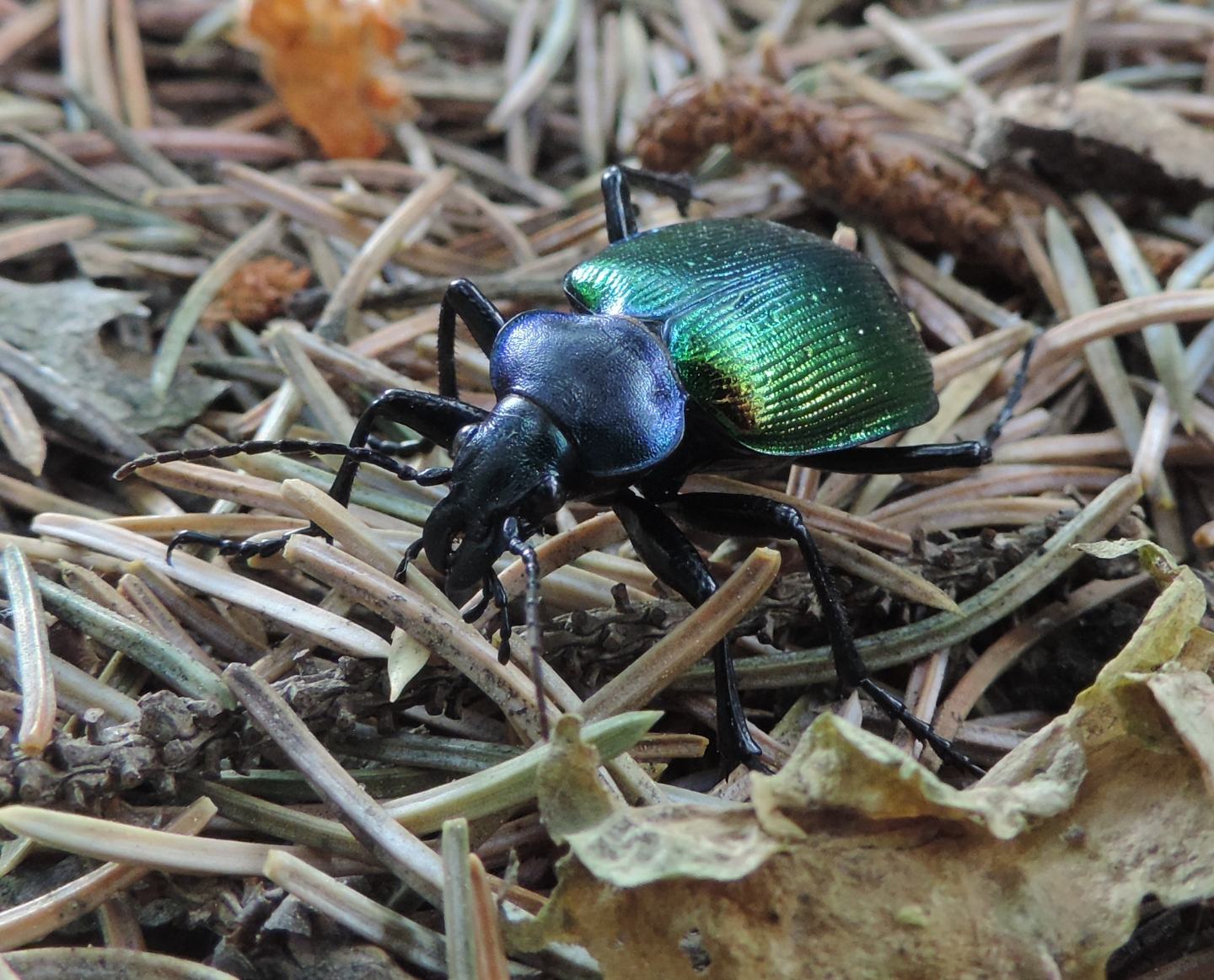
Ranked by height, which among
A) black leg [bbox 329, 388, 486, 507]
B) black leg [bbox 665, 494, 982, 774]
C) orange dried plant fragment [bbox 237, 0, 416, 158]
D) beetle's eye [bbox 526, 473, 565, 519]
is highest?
orange dried plant fragment [bbox 237, 0, 416, 158]

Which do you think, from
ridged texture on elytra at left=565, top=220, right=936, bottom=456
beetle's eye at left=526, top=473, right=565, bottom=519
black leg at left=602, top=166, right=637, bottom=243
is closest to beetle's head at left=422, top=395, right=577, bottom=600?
beetle's eye at left=526, top=473, right=565, bottom=519

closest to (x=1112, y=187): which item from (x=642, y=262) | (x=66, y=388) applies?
(x=642, y=262)

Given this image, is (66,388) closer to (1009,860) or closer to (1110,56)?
(1009,860)

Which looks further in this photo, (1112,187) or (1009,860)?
(1112,187)

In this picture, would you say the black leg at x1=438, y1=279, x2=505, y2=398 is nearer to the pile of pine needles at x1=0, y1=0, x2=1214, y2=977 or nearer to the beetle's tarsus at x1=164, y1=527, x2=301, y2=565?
the pile of pine needles at x1=0, y1=0, x2=1214, y2=977

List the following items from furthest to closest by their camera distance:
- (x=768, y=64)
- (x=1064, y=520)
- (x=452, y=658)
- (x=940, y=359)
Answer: (x=768, y=64) → (x=940, y=359) → (x=1064, y=520) → (x=452, y=658)

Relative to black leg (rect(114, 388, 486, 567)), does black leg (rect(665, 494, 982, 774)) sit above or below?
below

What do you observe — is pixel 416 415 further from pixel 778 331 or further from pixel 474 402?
pixel 778 331

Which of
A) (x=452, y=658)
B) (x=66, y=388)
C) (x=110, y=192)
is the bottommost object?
(x=452, y=658)
